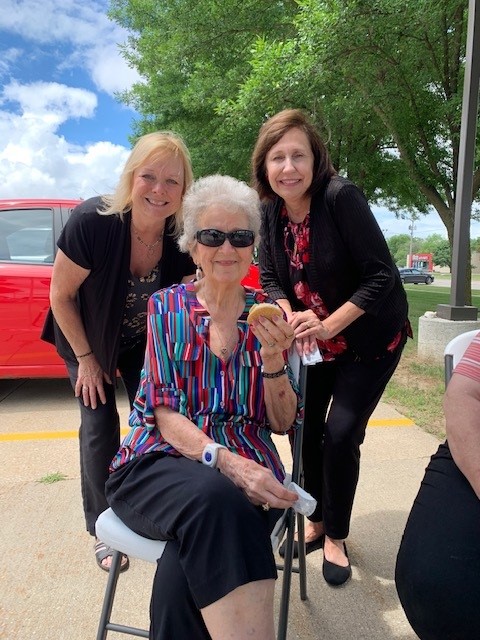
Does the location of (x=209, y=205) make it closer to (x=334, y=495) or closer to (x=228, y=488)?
(x=228, y=488)

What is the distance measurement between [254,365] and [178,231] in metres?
0.80

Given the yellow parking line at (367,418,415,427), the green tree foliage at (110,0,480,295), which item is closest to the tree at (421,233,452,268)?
the green tree foliage at (110,0,480,295)

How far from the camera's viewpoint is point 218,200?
70.6 inches

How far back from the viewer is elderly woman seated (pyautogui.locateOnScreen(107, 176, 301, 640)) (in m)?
1.31

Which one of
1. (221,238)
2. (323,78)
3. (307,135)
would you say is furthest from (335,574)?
(323,78)

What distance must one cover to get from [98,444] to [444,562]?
1.56 meters

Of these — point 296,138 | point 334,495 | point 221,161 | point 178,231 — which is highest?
point 221,161

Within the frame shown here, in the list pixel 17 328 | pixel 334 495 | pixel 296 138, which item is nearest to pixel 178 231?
pixel 296 138

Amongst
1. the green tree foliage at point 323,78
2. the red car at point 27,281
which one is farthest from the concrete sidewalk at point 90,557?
the green tree foliage at point 323,78

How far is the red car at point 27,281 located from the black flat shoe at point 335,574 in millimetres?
2939

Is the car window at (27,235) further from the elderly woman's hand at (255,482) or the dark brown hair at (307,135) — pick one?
the elderly woman's hand at (255,482)

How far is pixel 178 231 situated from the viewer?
2244 mm

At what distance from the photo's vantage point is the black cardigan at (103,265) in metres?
2.13

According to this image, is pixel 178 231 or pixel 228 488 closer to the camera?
pixel 228 488
